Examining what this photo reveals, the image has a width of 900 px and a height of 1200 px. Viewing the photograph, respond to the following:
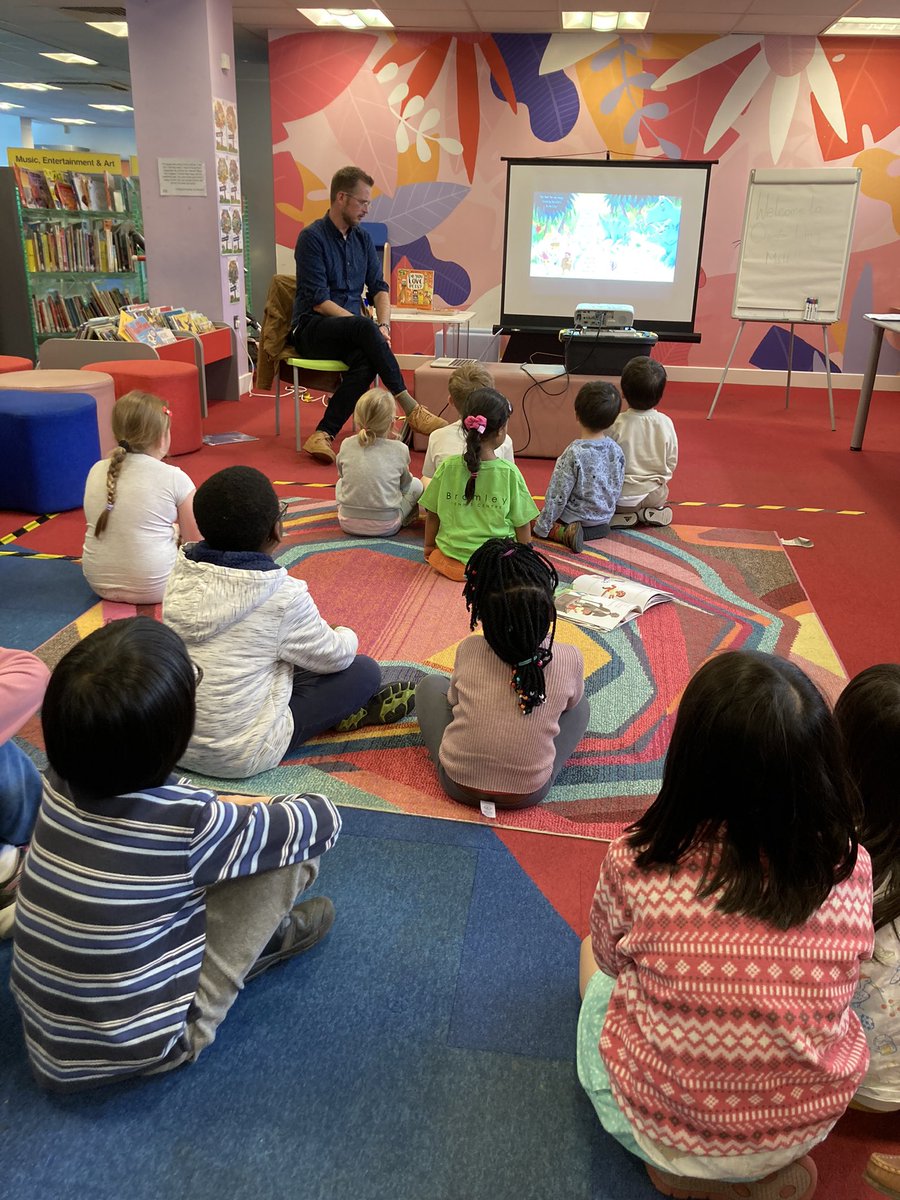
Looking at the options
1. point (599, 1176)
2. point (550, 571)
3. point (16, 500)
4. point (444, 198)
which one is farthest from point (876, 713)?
point (444, 198)

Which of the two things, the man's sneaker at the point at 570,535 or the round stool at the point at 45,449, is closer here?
the man's sneaker at the point at 570,535

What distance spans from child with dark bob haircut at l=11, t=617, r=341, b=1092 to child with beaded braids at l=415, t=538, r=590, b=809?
0.65 m

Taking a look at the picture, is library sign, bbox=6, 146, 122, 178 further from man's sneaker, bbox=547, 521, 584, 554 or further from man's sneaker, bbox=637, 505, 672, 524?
man's sneaker, bbox=637, 505, 672, 524

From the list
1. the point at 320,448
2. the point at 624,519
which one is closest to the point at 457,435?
the point at 624,519

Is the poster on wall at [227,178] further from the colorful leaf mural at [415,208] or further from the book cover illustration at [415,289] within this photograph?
the book cover illustration at [415,289]

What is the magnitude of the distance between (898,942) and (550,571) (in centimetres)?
98

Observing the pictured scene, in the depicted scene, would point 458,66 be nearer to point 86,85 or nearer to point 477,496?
point 477,496

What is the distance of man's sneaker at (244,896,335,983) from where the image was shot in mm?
1520

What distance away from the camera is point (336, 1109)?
51.2 inches

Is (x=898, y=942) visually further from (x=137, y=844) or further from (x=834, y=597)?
(x=834, y=597)

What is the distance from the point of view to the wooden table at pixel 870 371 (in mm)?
4734

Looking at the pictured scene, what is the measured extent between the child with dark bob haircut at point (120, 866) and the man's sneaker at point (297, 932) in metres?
0.18

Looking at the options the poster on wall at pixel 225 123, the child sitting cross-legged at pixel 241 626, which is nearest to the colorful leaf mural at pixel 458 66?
the poster on wall at pixel 225 123

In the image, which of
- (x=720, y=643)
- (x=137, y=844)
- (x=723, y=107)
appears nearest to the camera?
(x=137, y=844)
